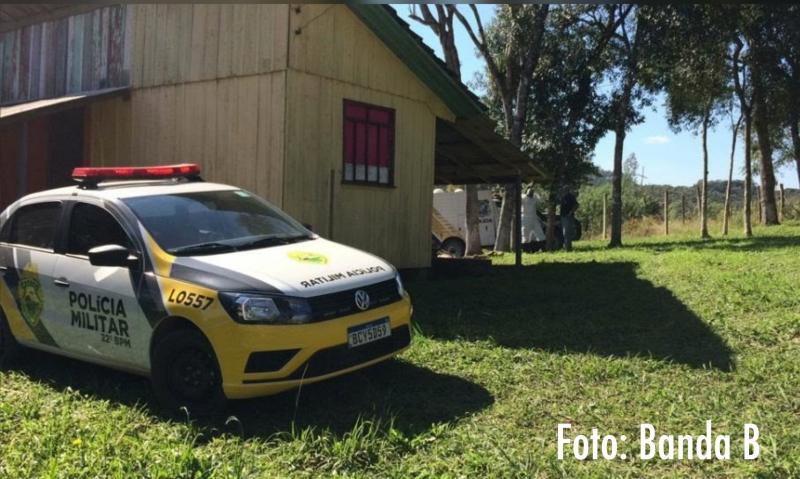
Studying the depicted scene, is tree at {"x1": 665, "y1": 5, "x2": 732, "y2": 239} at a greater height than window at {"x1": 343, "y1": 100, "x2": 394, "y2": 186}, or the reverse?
tree at {"x1": 665, "y1": 5, "x2": 732, "y2": 239}

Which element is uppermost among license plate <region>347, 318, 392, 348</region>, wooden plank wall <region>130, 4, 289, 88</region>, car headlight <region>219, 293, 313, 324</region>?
wooden plank wall <region>130, 4, 289, 88</region>

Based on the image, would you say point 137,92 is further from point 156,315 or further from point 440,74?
point 156,315

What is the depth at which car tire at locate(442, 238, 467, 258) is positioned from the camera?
67.8 ft

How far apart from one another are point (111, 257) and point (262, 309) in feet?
4.32

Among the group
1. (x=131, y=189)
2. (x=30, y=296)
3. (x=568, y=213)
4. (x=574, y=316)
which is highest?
(x=568, y=213)

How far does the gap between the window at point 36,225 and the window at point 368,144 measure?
15.4 feet

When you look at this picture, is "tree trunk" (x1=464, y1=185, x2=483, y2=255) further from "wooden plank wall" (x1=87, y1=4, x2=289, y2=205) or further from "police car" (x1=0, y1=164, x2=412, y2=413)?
"police car" (x1=0, y1=164, x2=412, y2=413)

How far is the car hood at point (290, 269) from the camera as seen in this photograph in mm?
4465

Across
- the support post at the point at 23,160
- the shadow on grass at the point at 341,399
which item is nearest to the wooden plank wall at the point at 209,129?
the support post at the point at 23,160

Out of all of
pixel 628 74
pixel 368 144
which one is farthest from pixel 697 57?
pixel 368 144

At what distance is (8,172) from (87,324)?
9548 millimetres

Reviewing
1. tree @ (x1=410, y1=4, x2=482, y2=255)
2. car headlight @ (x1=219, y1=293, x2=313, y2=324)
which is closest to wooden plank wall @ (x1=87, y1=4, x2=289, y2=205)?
car headlight @ (x1=219, y1=293, x2=313, y2=324)

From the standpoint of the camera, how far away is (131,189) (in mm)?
5613

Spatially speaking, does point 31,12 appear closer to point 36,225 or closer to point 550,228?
point 36,225
